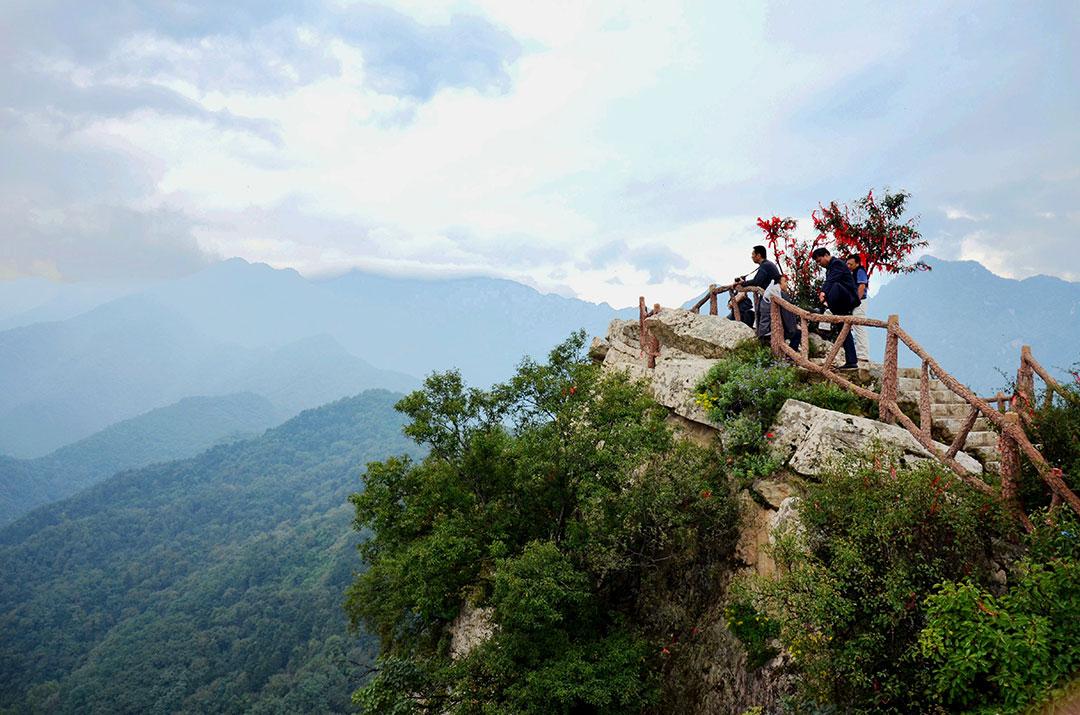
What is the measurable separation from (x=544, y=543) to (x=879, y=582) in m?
7.73

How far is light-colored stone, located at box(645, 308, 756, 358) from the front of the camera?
13.7 m

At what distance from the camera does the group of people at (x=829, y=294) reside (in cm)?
1102

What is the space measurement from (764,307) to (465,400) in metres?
7.74

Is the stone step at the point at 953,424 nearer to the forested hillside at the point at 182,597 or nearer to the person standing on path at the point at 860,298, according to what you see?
the person standing on path at the point at 860,298

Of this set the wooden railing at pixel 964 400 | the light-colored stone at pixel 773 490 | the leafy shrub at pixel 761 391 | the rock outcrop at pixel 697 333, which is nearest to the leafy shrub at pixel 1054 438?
the wooden railing at pixel 964 400

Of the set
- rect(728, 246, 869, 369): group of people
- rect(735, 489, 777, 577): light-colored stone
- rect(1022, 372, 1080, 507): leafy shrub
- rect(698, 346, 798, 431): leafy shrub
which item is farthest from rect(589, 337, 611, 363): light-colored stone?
rect(1022, 372, 1080, 507): leafy shrub

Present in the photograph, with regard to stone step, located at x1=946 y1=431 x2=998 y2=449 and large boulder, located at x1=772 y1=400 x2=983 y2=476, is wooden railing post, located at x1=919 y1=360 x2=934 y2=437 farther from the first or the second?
stone step, located at x1=946 y1=431 x2=998 y2=449

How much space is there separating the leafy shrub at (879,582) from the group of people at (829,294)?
16.6ft

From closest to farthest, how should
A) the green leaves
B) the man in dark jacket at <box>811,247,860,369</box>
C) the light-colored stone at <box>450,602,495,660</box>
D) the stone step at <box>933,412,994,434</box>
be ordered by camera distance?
the green leaves, the stone step at <box>933,412,994,434</box>, the man in dark jacket at <box>811,247,860,369</box>, the light-colored stone at <box>450,602,495,660</box>

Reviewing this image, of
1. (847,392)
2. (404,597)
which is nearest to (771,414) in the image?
(847,392)

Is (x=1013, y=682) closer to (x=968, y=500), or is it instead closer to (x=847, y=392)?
(x=968, y=500)

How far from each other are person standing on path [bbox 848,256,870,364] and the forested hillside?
5813 centimetres

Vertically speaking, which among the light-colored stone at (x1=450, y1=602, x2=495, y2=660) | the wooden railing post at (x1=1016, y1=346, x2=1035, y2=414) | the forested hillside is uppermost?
the wooden railing post at (x1=1016, y1=346, x2=1035, y2=414)

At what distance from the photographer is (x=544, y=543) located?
12.2 m
